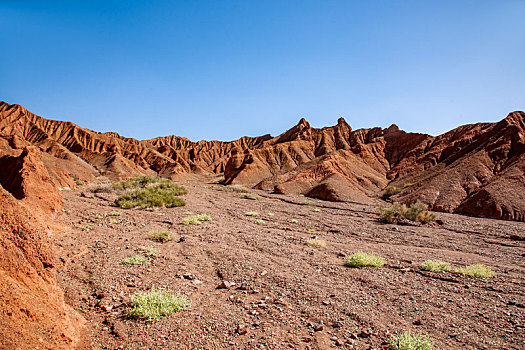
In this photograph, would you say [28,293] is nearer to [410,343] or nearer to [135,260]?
[135,260]

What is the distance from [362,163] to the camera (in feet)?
175

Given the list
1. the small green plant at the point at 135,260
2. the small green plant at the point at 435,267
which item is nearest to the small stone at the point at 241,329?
the small green plant at the point at 135,260

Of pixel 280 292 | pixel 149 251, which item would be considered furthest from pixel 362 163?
pixel 280 292

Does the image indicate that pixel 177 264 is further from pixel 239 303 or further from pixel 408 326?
pixel 408 326

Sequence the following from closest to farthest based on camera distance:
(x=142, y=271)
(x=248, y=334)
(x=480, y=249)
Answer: (x=248, y=334), (x=142, y=271), (x=480, y=249)

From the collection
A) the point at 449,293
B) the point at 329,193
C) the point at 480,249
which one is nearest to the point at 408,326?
the point at 449,293

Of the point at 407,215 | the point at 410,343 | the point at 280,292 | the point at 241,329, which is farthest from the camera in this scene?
the point at 407,215

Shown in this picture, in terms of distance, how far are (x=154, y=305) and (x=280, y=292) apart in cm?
265

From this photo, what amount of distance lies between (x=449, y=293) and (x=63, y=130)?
122 metres

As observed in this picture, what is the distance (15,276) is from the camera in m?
4.12

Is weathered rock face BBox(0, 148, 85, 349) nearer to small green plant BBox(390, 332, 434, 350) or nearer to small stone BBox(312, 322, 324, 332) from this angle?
small stone BBox(312, 322, 324, 332)

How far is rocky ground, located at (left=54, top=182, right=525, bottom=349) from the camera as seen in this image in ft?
15.1

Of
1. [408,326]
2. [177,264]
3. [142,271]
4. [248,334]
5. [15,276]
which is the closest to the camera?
[15,276]

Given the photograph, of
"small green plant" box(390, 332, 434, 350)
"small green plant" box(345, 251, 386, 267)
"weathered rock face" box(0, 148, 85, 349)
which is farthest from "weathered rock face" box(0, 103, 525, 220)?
"weathered rock face" box(0, 148, 85, 349)
